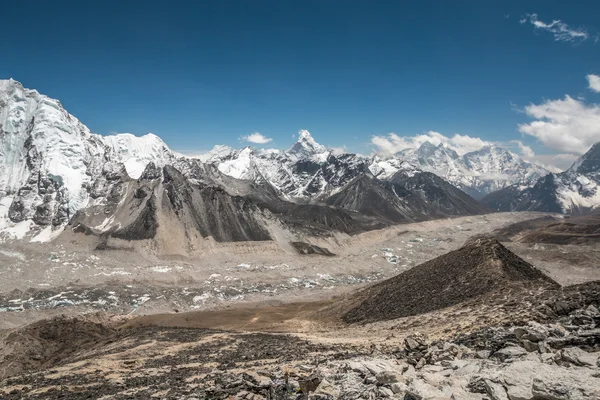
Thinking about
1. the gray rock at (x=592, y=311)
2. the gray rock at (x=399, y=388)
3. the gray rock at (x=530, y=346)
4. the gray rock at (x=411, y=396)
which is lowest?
the gray rock at (x=399, y=388)

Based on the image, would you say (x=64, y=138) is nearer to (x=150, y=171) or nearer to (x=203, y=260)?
(x=150, y=171)

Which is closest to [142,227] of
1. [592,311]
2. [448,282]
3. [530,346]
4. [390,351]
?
[448,282]

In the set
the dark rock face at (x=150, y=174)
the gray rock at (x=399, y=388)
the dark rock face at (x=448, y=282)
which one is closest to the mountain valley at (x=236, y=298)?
the gray rock at (x=399, y=388)

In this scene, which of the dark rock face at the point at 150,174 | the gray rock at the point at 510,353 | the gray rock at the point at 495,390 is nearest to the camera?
the gray rock at the point at 495,390

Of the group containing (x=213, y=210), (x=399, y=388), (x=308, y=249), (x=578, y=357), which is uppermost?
(x=213, y=210)

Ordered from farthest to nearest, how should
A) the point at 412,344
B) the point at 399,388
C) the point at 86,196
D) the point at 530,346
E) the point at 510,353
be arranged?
the point at 86,196
the point at 412,344
the point at 530,346
the point at 510,353
the point at 399,388

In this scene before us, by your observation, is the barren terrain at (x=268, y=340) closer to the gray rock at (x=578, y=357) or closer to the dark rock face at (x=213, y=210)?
the gray rock at (x=578, y=357)

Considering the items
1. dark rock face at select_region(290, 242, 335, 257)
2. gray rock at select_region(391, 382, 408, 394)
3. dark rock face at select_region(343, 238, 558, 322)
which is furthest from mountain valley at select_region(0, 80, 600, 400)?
dark rock face at select_region(290, 242, 335, 257)

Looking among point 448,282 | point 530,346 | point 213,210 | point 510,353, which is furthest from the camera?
point 213,210

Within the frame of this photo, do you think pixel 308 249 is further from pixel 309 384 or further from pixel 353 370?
pixel 309 384
